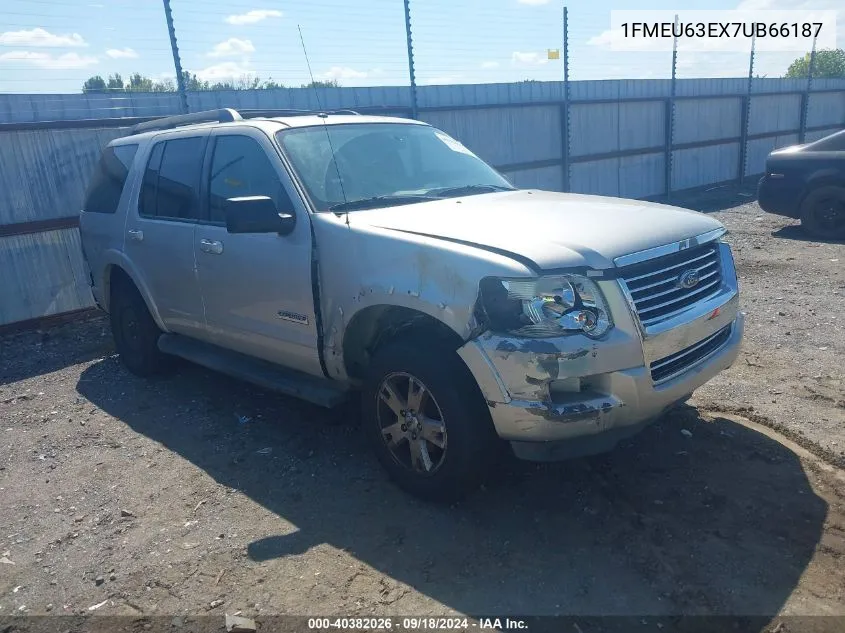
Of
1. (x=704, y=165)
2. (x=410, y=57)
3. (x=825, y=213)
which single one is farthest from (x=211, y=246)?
(x=704, y=165)

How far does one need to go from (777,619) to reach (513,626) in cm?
99

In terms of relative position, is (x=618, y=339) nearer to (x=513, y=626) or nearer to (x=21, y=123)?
(x=513, y=626)

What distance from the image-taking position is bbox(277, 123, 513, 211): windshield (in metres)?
4.01

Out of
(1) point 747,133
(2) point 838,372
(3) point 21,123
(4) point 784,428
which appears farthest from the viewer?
(1) point 747,133

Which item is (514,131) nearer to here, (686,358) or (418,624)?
(686,358)

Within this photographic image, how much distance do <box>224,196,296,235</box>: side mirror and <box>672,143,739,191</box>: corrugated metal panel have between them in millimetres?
14024

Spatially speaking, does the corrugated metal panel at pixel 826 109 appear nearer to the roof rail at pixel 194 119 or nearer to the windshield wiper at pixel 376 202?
the roof rail at pixel 194 119

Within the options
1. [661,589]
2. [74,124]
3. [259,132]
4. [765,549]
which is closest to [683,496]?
[765,549]

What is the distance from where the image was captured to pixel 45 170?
24.8 feet

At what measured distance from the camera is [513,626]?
2.66m

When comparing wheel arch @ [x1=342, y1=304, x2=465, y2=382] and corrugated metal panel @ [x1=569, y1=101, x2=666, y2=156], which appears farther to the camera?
corrugated metal panel @ [x1=569, y1=101, x2=666, y2=156]

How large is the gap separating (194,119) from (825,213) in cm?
870

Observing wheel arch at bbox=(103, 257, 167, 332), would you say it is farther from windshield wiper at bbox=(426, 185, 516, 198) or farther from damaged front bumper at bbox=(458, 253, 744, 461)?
damaged front bumper at bbox=(458, 253, 744, 461)

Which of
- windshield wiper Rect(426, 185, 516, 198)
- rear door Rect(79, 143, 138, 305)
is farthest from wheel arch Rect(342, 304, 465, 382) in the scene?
rear door Rect(79, 143, 138, 305)
